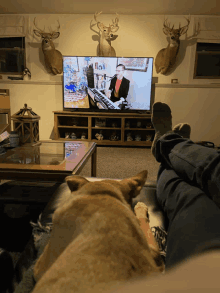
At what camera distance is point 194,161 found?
796 mm

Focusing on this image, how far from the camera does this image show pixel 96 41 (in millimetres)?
4023

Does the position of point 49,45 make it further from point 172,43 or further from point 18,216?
point 18,216

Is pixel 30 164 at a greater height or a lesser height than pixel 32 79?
lesser

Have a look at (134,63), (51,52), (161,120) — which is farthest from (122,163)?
(51,52)

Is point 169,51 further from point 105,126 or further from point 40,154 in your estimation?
point 40,154

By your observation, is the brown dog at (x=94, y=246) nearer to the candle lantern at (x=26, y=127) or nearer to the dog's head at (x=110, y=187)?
the dog's head at (x=110, y=187)

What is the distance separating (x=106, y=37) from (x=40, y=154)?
9.66 ft

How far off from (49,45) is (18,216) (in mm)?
3554

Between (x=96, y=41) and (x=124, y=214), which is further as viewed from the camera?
(x=96, y=41)

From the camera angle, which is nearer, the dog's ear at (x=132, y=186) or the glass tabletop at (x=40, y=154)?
the dog's ear at (x=132, y=186)

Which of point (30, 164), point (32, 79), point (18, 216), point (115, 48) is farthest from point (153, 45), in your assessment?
point (18, 216)

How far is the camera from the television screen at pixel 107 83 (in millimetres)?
3832

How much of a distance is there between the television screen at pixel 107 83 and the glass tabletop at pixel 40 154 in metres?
2.09

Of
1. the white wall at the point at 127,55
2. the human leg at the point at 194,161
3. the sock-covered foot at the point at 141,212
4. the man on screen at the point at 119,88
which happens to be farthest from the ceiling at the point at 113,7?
the sock-covered foot at the point at 141,212
